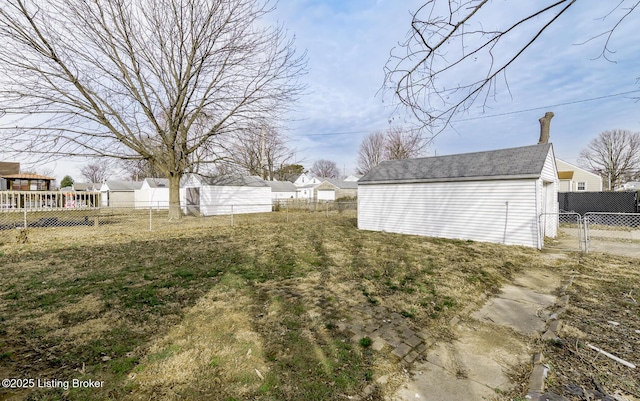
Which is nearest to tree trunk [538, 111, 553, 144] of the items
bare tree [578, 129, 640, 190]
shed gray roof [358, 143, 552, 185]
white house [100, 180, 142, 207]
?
shed gray roof [358, 143, 552, 185]

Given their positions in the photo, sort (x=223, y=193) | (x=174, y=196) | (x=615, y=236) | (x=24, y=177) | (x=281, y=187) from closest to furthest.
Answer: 1. (x=615, y=236)
2. (x=174, y=196)
3. (x=223, y=193)
4. (x=24, y=177)
5. (x=281, y=187)

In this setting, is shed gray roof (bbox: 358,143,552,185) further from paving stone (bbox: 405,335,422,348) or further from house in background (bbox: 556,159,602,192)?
house in background (bbox: 556,159,602,192)

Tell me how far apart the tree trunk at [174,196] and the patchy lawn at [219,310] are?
7.37m

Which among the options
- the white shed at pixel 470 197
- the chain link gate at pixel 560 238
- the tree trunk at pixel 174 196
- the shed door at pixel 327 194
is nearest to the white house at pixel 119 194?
the tree trunk at pixel 174 196

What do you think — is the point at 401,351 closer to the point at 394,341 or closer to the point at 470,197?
the point at 394,341

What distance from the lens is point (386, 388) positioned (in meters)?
2.20

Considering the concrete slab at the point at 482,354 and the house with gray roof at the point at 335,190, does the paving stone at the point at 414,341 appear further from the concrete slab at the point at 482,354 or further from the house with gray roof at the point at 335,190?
the house with gray roof at the point at 335,190

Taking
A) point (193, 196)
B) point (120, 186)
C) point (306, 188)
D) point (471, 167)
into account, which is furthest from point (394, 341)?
point (306, 188)

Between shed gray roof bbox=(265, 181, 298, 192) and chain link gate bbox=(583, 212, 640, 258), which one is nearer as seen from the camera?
chain link gate bbox=(583, 212, 640, 258)

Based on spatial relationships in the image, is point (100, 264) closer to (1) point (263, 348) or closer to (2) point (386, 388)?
→ (1) point (263, 348)

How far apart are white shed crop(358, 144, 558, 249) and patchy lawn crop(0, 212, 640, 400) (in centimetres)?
163

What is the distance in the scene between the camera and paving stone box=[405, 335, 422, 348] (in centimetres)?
289

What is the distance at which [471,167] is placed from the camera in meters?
10.2

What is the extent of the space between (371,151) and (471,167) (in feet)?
115
